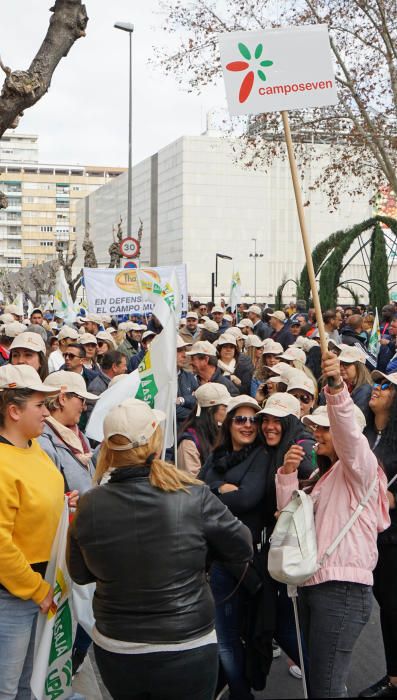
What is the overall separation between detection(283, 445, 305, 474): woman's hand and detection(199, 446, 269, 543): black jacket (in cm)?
31

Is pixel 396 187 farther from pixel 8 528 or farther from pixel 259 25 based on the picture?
pixel 8 528

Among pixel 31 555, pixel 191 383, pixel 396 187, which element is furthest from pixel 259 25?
pixel 31 555

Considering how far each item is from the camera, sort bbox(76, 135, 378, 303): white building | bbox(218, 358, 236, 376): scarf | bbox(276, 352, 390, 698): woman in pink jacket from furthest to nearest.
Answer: bbox(76, 135, 378, 303): white building → bbox(218, 358, 236, 376): scarf → bbox(276, 352, 390, 698): woman in pink jacket

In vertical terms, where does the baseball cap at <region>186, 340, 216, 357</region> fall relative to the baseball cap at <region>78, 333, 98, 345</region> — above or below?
above

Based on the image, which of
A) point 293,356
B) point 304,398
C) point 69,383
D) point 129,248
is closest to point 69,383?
point 69,383

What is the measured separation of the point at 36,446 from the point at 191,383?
15.0ft

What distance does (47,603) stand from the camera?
138 inches

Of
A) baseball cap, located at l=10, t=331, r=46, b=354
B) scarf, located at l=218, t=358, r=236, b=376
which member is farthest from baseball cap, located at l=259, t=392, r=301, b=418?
scarf, located at l=218, t=358, r=236, b=376

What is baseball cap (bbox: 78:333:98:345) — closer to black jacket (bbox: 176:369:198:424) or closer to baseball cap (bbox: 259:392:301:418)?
black jacket (bbox: 176:369:198:424)

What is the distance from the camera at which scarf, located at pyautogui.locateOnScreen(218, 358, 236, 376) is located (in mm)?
8626

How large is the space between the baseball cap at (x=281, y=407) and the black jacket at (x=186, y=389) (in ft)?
8.40

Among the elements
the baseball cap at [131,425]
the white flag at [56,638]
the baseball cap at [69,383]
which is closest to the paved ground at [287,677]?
the white flag at [56,638]

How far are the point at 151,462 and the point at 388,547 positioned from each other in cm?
190

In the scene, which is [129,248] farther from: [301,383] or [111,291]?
[301,383]
